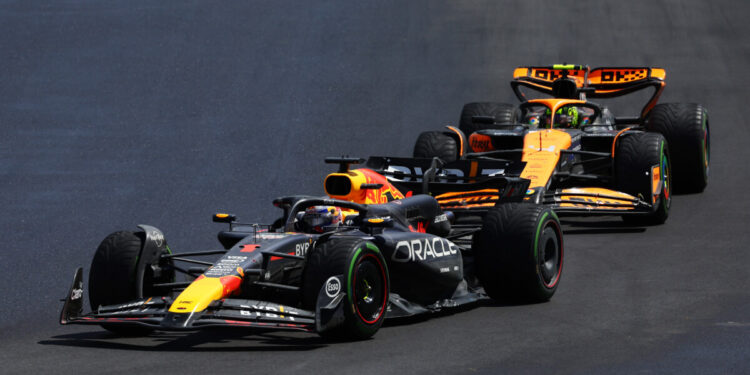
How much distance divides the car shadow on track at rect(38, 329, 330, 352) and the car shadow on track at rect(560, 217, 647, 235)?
715cm

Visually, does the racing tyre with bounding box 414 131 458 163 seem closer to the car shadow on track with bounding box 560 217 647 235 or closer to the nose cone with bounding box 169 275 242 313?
the car shadow on track with bounding box 560 217 647 235

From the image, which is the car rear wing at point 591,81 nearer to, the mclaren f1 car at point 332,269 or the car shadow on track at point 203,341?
the mclaren f1 car at point 332,269

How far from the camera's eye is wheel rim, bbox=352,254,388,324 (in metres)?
8.77

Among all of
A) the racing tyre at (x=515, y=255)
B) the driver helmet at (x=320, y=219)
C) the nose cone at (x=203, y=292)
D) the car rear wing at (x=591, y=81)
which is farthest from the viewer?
the car rear wing at (x=591, y=81)

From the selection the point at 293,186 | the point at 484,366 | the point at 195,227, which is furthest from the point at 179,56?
the point at 484,366

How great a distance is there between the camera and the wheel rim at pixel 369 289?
8.77 metres

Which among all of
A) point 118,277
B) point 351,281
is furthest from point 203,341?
point 351,281

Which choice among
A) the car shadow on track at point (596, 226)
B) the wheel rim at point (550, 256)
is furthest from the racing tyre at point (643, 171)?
the wheel rim at point (550, 256)

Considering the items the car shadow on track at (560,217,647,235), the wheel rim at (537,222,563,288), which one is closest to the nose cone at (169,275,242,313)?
the wheel rim at (537,222,563,288)

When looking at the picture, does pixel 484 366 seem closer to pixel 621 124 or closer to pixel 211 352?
pixel 211 352

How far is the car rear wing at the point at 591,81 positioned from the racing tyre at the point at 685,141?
921 millimetres

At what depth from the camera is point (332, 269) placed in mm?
8594

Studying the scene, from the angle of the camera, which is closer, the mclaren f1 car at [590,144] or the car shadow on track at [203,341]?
the car shadow on track at [203,341]

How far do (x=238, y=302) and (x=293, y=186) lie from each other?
9324mm
